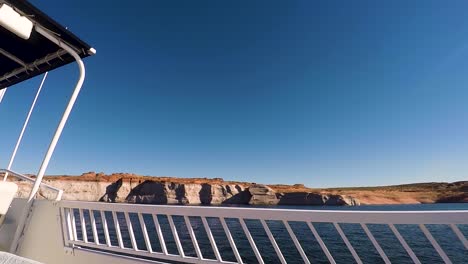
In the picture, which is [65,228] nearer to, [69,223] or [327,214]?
[69,223]

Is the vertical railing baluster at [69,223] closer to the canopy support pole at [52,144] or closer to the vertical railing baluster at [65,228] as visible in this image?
the vertical railing baluster at [65,228]

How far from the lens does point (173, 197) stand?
87.1m

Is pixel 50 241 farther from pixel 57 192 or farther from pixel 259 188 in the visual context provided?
pixel 259 188

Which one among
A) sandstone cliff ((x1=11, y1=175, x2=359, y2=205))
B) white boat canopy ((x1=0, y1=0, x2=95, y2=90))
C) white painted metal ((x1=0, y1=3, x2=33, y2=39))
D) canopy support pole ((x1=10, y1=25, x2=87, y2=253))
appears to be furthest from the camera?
sandstone cliff ((x1=11, y1=175, x2=359, y2=205))

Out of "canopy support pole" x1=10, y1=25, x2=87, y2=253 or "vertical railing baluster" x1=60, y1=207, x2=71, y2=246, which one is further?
"canopy support pole" x1=10, y1=25, x2=87, y2=253

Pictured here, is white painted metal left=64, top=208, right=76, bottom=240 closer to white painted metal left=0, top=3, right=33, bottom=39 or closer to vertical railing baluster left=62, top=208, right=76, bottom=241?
vertical railing baluster left=62, top=208, right=76, bottom=241

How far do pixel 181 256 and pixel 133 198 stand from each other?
96845 mm

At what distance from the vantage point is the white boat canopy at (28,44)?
3.34 metres

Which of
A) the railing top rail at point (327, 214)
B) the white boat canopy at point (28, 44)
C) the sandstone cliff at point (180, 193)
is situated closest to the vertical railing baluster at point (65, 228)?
the railing top rail at point (327, 214)

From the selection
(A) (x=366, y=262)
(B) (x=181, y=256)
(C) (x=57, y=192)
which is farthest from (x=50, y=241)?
(A) (x=366, y=262)

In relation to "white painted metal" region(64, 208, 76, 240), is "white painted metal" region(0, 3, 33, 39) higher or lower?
higher

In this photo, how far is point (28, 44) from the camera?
4.28 meters

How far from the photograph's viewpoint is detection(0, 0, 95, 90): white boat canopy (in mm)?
3340

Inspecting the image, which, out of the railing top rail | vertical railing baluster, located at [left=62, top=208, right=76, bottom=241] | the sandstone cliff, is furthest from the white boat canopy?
the sandstone cliff
